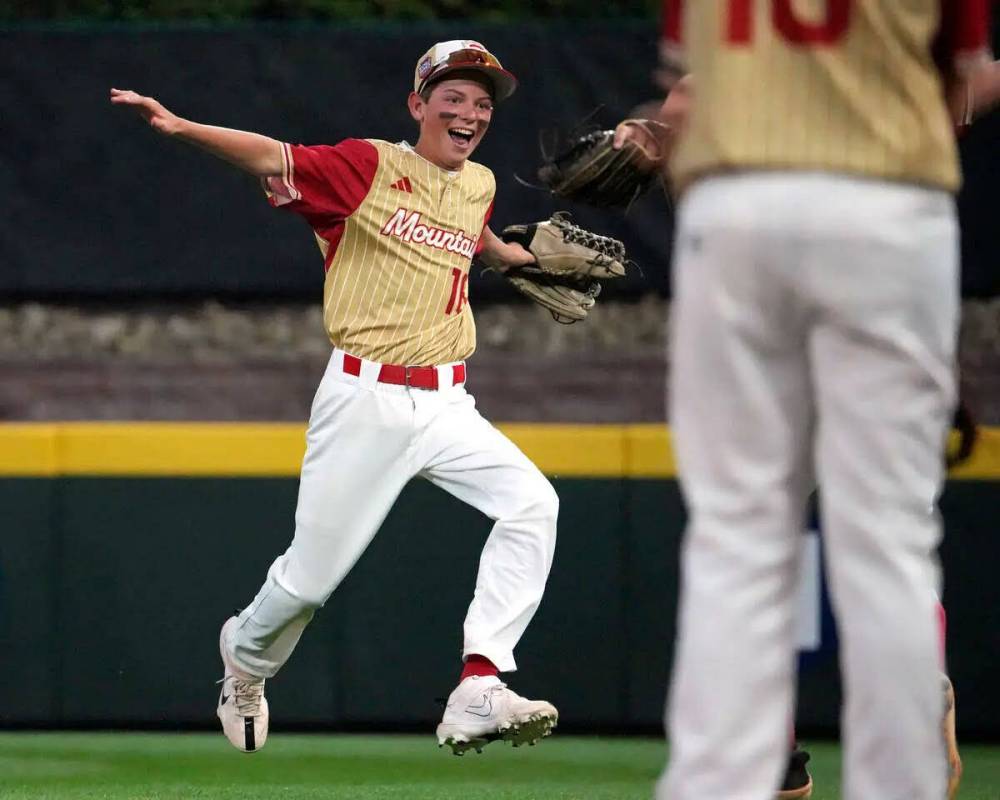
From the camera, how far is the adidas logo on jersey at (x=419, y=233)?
449 centimetres

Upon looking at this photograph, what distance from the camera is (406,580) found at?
217 inches

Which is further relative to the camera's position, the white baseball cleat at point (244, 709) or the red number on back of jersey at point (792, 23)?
the white baseball cleat at point (244, 709)

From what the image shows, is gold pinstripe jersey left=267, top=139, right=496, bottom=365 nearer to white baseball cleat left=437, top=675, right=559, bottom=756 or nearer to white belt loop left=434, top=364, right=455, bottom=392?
white belt loop left=434, top=364, right=455, bottom=392

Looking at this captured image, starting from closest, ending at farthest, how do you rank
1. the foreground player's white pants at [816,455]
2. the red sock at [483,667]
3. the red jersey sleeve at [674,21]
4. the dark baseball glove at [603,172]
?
the foreground player's white pants at [816,455] → the red jersey sleeve at [674,21] → the dark baseball glove at [603,172] → the red sock at [483,667]

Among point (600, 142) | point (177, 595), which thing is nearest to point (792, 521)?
point (600, 142)

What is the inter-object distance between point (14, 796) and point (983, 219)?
12.6ft

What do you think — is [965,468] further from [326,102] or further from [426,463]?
[326,102]

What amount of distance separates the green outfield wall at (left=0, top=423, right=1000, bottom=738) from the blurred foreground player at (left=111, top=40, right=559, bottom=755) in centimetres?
87

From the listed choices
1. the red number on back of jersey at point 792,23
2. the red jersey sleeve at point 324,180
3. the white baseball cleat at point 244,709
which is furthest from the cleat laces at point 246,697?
the red number on back of jersey at point 792,23

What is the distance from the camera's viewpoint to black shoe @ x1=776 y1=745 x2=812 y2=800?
3.88m

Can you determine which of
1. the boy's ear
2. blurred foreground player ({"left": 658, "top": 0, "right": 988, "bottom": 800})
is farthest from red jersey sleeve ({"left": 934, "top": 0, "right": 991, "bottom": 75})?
the boy's ear

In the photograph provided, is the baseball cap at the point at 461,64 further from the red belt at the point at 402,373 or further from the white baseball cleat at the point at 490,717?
the white baseball cleat at the point at 490,717

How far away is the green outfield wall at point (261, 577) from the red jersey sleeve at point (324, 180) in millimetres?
1253

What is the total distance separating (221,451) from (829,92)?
3.55 metres
